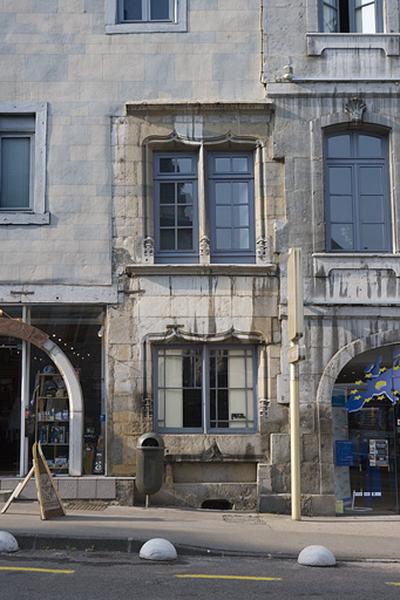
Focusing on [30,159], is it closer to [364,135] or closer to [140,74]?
[140,74]

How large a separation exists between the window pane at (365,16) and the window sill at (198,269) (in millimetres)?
4515

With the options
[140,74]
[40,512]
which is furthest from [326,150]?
[40,512]

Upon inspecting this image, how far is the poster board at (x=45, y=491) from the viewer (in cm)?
1152

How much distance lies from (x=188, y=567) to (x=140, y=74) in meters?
8.68

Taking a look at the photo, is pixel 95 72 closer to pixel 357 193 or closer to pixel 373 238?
pixel 357 193

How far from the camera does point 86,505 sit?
517 inches

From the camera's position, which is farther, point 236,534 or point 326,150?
point 326,150

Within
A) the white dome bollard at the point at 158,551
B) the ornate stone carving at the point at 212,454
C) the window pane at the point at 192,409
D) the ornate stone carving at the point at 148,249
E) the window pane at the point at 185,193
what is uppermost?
the window pane at the point at 185,193

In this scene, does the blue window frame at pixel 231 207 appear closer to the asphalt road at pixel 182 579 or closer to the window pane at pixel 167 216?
the window pane at pixel 167 216

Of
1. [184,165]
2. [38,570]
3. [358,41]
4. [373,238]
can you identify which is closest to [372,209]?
[373,238]

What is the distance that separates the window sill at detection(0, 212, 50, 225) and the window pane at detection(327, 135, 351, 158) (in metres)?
4.92

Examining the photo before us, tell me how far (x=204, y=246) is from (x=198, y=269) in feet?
1.41

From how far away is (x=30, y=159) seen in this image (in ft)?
47.0

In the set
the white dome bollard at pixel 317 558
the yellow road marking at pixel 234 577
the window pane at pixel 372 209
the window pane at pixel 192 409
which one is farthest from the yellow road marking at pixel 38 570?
the window pane at pixel 372 209
